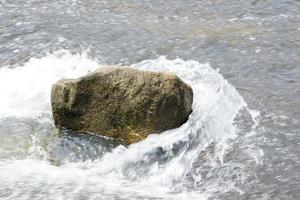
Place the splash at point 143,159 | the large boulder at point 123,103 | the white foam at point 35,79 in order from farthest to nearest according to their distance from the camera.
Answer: the white foam at point 35,79 → the large boulder at point 123,103 → the splash at point 143,159

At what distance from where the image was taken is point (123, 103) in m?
6.36

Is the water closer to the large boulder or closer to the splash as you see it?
the splash

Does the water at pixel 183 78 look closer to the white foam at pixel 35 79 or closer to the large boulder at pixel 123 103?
the white foam at pixel 35 79

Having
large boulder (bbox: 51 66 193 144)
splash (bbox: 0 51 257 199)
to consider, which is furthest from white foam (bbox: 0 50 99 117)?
large boulder (bbox: 51 66 193 144)

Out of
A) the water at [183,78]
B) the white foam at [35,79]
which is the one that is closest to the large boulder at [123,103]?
the water at [183,78]

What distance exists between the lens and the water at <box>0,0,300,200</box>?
547cm

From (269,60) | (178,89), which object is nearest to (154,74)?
(178,89)

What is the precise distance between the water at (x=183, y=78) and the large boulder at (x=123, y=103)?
148mm

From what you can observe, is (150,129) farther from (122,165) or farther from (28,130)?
(28,130)

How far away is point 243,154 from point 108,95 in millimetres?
1581

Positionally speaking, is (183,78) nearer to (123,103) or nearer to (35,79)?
(123,103)

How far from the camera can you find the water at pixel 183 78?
5.47 m

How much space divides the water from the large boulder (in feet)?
0.49

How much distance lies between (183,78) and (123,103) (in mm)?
1432
